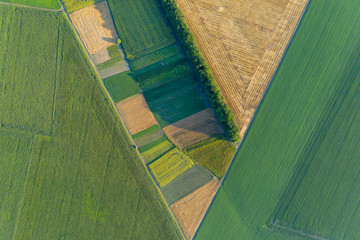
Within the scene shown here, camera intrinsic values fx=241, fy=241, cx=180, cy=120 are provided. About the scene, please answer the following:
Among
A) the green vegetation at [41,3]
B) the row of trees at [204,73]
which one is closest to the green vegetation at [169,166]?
the row of trees at [204,73]

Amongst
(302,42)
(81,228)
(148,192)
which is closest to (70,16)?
(148,192)

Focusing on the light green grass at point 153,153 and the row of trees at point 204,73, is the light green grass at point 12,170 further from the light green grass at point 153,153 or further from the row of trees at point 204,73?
the row of trees at point 204,73

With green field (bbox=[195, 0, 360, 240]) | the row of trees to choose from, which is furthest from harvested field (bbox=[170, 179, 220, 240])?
the row of trees

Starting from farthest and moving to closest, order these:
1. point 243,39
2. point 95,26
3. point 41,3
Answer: point 41,3 < point 95,26 < point 243,39

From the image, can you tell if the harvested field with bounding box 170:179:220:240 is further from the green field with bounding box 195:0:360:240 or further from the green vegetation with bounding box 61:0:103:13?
the green vegetation with bounding box 61:0:103:13

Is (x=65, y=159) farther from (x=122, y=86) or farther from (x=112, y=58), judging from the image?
(x=112, y=58)

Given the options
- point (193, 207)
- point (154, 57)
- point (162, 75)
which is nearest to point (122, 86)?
point (162, 75)

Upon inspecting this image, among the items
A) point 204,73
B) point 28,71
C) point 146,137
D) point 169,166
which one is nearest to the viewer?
point 204,73
